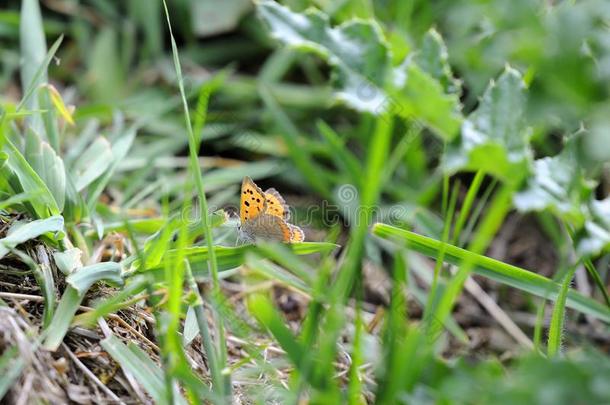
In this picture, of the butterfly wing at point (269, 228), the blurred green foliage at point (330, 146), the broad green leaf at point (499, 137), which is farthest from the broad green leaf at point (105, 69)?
the broad green leaf at point (499, 137)

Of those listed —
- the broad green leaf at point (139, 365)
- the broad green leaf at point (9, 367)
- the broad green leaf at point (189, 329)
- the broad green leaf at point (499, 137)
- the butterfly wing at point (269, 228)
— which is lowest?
the broad green leaf at point (189, 329)

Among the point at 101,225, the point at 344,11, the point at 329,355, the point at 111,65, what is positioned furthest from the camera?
the point at 111,65

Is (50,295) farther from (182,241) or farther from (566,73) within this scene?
(566,73)

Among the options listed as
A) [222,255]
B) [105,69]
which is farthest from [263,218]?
[105,69]

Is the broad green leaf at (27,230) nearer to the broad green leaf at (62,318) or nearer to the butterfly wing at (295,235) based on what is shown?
the broad green leaf at (62,318)

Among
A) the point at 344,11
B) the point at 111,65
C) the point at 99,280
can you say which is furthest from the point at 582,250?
the point at 111,65

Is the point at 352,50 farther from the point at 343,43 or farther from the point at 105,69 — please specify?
the point at 105,69

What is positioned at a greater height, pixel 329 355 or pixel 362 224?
pixel 362 224
